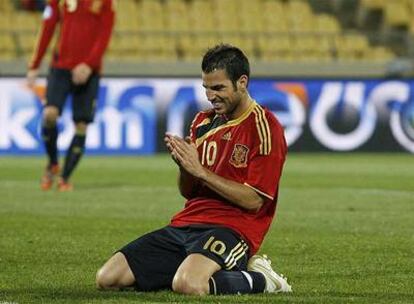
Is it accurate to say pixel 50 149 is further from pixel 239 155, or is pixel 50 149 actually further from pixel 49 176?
pixel 239 155

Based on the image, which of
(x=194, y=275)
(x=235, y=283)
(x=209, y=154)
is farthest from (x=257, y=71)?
(x=194, y=275)

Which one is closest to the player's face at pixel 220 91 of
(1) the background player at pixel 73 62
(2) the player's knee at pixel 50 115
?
(1) the background player at pixel 73 62

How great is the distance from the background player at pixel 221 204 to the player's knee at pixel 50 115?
24.4 feet

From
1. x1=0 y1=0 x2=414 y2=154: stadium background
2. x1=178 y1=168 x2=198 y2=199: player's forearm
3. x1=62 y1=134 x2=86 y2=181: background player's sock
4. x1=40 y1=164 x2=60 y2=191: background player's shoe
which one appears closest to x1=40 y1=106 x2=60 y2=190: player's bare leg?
x1=40 y1=164 x2=60 y2=191: background player's shoe

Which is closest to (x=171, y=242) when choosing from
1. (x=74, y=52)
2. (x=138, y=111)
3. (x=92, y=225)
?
(x=92, y=225)

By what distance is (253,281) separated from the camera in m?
7.14

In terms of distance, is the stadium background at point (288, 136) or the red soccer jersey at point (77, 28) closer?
the stadium background at point (288, 136)

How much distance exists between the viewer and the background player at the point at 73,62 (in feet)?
48.4

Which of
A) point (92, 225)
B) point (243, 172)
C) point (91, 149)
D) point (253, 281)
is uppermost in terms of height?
point (243, 172)

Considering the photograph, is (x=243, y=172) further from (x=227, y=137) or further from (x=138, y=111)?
(x=138, y=111)

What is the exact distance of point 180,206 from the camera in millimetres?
13086

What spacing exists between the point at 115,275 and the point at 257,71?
1711 cm

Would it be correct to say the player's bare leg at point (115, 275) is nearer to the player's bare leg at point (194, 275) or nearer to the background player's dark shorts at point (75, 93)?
the player's bare leg at point (194, 275)

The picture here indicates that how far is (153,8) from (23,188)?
1203cm
